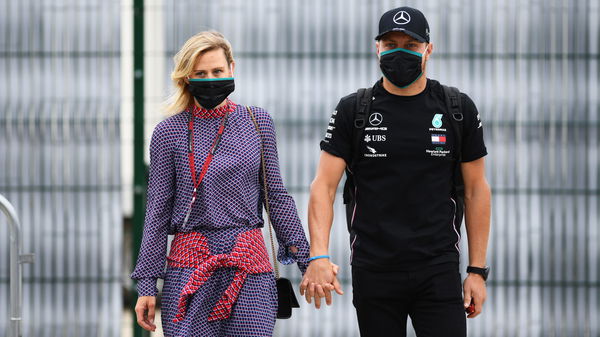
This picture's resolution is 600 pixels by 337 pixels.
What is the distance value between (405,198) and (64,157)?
3.36m

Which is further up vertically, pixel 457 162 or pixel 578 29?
pixel 578 29

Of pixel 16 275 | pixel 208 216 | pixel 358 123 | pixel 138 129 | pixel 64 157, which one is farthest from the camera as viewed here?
pixel 64 157

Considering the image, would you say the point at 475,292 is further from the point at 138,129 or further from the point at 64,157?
the point at 64,157

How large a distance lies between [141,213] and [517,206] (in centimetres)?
243

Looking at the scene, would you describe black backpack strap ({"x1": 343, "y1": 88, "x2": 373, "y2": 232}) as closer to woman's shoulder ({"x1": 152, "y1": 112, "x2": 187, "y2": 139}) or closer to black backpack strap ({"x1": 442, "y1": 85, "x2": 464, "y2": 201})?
black backpack strap ({"x1": 442, "y1": 85, "x2": 464, "y2": 201})

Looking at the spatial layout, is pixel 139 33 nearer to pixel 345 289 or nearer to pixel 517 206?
pixel 345 289

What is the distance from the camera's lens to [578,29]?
7.50m

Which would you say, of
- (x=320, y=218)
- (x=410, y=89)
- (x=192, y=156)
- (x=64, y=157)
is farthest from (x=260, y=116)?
(x=64, y=157)

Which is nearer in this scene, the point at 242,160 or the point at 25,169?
the point at 242,160

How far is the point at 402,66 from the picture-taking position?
188 inches

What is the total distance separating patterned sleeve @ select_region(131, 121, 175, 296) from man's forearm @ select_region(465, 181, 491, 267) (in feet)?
4.15

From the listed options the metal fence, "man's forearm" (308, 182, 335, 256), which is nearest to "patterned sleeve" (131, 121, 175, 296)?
"man's forearm" (308, 182, 335, 256)

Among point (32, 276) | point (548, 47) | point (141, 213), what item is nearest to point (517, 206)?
point (548, 47)

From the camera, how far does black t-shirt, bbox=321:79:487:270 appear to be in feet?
15.7
